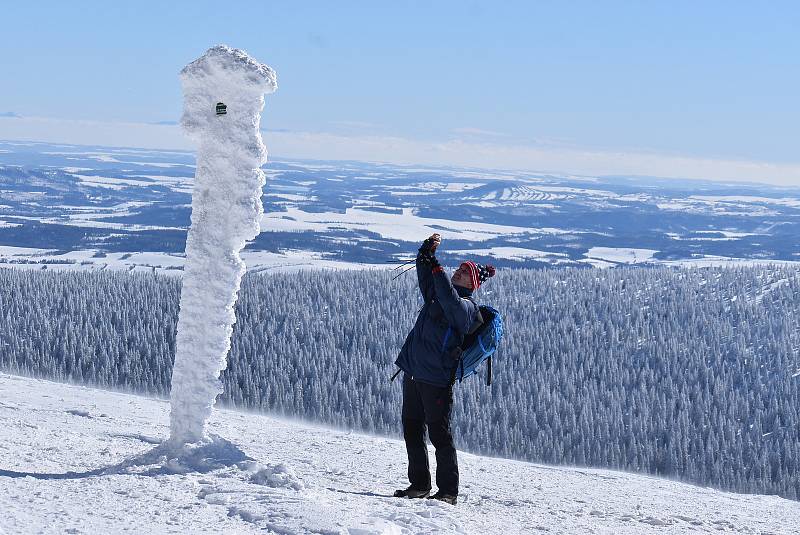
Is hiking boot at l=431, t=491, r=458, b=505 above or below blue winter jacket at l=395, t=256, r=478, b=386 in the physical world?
below

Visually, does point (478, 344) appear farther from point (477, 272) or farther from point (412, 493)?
point (412, 493)

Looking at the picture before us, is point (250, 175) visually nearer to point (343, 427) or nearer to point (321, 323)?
point (343, 427)

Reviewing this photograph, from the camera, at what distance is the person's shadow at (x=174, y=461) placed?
8742mm

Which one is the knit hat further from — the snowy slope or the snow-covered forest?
the snow-covered forest

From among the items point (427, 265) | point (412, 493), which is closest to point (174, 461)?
point (412, 493)

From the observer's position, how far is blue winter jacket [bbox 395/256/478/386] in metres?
8.37

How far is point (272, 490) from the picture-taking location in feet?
27.3

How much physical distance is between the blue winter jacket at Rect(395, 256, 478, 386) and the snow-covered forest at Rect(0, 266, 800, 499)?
95.8 ft

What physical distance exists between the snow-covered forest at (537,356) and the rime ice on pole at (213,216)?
28.3 m

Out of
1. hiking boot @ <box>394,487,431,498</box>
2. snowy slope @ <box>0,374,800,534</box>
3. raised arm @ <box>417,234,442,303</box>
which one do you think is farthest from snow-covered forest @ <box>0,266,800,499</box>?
raised arm @ <box>417,234,442,303</box>

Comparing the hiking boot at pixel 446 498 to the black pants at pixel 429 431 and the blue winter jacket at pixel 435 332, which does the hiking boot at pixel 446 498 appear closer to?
the black pants at pixel 429 431

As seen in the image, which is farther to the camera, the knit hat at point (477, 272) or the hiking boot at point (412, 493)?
the hiking boot at point (412, 493)

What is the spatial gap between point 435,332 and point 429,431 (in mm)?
1044

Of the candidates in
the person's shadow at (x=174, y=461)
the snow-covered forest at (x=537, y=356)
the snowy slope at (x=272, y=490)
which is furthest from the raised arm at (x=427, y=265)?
the snow-covered forest at (x=537, y=356)
